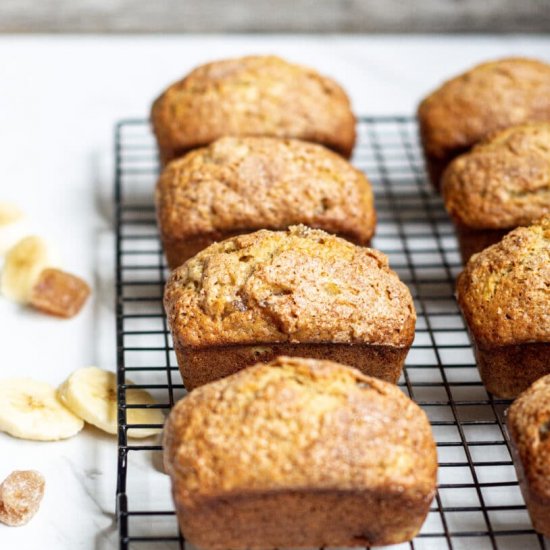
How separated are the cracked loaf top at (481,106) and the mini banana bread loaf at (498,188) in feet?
0.97

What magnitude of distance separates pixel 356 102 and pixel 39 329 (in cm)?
226

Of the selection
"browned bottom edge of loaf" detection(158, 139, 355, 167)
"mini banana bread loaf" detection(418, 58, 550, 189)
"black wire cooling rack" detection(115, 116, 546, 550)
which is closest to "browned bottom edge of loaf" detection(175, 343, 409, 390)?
"black wire cooling rack" detection(115, 116, 546, 550)

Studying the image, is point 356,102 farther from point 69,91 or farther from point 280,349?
point 280,349

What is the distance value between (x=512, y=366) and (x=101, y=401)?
50.8 inches

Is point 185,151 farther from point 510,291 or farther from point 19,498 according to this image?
point 19,498

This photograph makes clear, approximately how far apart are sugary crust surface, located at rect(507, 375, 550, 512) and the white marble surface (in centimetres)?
102

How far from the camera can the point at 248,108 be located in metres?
3.78

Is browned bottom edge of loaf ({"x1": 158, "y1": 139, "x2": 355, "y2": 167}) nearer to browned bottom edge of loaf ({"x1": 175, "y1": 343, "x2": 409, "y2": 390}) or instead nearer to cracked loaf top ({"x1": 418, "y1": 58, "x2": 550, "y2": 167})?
cracked loaf top ({"x1": 418, "y1": 58, "x2": 550, "y2": 167})

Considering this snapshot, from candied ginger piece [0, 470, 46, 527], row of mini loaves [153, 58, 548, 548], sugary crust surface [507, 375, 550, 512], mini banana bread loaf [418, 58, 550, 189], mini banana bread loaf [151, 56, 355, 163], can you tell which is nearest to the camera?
sugary crust surface [507, 375, 550, 512]

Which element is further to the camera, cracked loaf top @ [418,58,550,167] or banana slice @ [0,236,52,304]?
cracked loaf top @ [418,58,550,167]

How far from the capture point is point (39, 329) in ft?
11.2

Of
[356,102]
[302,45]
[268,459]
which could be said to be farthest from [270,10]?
[268,459]

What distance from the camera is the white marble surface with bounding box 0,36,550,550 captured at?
2.86 metres

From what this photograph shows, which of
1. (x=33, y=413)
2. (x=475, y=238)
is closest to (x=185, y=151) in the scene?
(x=475, y=238)
